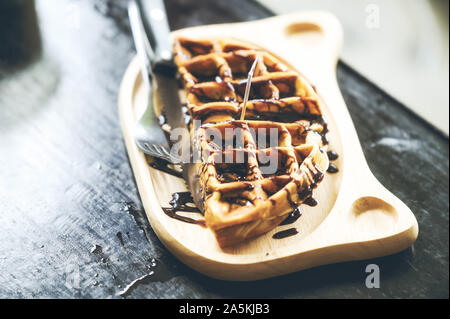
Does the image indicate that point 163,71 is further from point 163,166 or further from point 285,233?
point 285,233

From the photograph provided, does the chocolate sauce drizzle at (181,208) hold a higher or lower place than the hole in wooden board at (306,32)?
lower

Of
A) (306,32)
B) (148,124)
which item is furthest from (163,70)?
(306,32)

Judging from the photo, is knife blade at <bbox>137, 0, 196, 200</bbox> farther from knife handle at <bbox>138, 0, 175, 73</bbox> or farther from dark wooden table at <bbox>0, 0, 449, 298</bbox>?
dark wooden table at <bbox>0, 0, 449, 298</bbox>

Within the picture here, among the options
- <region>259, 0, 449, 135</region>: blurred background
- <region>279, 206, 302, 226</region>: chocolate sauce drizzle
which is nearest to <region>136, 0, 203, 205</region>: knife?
<region>279, 206, 302, 226</region>: chocolate sauce drizzle

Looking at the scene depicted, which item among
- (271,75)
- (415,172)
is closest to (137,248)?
(271,75)

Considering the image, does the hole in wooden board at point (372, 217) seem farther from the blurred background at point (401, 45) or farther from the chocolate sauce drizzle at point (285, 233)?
the blurred background at point (401, 45)

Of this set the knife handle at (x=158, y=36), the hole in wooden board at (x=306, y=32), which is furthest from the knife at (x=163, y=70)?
the hole in wooden board at (x=306, y=32)

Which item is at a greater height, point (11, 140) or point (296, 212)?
point (11, 140)

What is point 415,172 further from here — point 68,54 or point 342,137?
point 68,54
